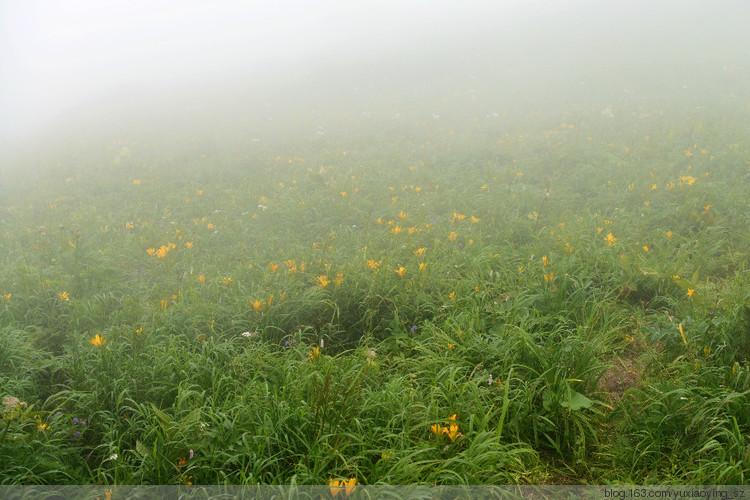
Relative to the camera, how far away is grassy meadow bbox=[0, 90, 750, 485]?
86.4 inches

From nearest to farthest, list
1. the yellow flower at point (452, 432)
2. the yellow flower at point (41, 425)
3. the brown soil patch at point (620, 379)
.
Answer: the yellow flower at point (452, 432)
the yellow flower at point (41, 425)
the brown soil patch at point (620, 379)

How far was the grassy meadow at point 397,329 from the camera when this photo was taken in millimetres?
2195

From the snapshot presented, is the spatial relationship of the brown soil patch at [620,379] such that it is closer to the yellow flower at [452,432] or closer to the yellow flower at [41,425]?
the yellow flower at [452,432]

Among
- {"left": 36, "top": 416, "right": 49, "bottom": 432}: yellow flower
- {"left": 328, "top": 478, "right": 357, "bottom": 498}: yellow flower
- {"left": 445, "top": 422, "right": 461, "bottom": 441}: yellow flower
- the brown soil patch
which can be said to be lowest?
the brown soil patch

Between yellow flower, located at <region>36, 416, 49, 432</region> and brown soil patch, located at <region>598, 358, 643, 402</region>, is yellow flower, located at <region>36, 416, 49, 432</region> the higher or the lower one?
the higher one

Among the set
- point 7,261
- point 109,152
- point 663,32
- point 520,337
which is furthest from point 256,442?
point 663,32

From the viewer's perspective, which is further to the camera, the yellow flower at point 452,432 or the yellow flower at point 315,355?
the yellow flower at point 315,355

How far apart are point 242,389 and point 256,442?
25.5 inches

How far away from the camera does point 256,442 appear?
7.16ft

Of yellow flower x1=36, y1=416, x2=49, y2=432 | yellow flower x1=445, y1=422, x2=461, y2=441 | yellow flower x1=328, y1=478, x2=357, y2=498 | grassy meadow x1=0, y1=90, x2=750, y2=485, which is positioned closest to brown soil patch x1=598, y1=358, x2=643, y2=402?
grassy meadow x1=0, y1=90, x2=750, y2=485

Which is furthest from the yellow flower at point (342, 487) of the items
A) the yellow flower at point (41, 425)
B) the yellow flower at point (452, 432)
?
the yellow flower at point (41, 425)

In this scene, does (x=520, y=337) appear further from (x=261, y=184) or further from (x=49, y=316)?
(x=261, y=184)

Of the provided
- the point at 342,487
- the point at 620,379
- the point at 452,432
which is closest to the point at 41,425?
the point at 342,487

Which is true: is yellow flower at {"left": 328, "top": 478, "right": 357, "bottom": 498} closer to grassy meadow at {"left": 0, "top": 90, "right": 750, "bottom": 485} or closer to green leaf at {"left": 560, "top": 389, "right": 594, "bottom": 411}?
grassy meadow at {"left": 0, "top": 90, "right": 750, "bottom": 485}
